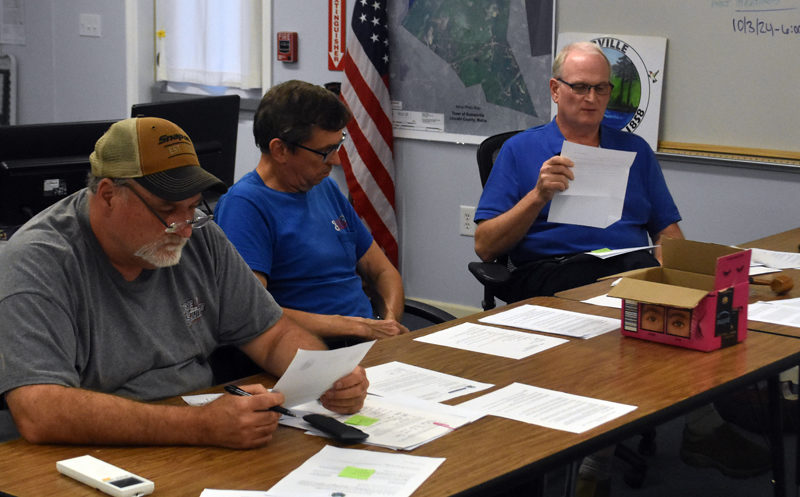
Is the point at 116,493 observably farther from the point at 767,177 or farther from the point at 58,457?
the point at 767,177

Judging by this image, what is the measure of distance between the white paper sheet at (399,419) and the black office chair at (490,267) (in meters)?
1.20

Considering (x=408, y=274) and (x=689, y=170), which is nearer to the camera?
(x=689, y=170)

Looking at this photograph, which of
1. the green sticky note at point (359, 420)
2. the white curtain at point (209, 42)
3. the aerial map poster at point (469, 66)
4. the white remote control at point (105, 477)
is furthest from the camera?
the white curtain at point (209, 42)

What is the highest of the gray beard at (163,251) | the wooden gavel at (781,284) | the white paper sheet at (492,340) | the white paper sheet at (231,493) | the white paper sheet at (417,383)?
the gray beard at (163,251)

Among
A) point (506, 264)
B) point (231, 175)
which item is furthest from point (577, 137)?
point (231, 175)

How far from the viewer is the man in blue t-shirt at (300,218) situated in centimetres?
240

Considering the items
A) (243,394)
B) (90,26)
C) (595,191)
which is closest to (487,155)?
(595,191)

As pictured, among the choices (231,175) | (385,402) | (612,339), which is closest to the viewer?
(385,402)

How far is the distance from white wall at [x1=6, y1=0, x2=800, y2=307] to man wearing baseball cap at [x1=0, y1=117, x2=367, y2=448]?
2358mm

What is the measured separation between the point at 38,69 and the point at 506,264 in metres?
4.02

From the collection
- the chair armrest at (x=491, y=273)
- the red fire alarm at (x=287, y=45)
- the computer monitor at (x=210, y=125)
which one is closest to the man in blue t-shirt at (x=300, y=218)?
the computer monitor at (x=210, y=125)

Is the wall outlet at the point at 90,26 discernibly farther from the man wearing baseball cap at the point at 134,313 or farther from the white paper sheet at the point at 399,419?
the white paper sheet at the point at 399,419

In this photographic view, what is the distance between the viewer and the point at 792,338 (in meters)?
2.15

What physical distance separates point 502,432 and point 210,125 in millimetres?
1576
